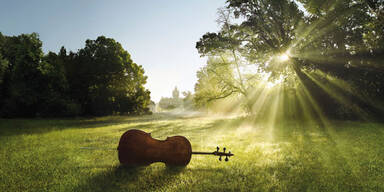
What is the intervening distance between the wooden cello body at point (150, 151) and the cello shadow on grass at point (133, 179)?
17 cm

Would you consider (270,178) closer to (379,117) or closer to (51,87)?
(379,117)

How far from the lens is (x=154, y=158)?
3.57m

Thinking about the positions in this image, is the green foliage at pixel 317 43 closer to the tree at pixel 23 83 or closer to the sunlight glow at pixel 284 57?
the sunlight glow at pixel 284 57

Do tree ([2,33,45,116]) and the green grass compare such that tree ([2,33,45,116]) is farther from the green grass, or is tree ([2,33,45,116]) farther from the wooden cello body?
the wooden cello body

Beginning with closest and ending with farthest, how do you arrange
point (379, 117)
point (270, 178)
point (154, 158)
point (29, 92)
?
1. point (270, 178)
2. point (154, 158)
3. point (379, 117)
4. point (29, 92)

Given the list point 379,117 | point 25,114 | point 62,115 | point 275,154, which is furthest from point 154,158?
point 25,114

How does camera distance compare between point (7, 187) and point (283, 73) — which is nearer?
point (7, 187)

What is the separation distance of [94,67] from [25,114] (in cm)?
975

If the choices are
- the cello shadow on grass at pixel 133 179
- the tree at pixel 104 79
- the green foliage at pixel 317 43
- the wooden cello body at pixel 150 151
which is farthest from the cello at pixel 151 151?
the tree at pixel 104 79

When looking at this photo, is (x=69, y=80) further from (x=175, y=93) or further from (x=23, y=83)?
(x=175, y=93)

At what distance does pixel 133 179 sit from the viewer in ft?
10.5

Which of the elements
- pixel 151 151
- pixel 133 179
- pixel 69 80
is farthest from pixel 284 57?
pixel 69 80

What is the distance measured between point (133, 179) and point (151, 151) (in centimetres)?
60

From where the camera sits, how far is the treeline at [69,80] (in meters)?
19.7
